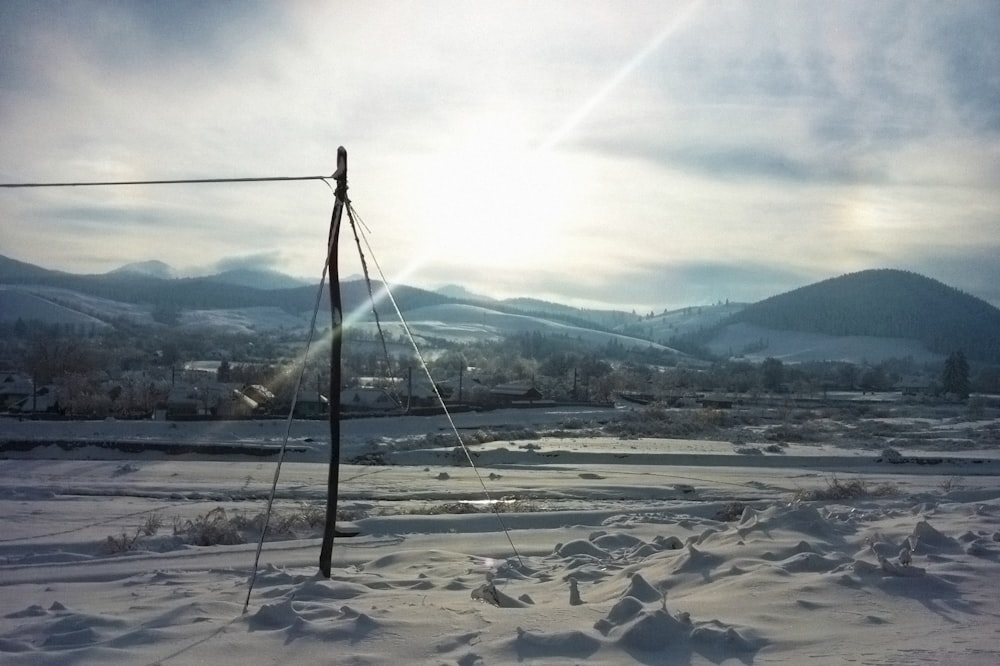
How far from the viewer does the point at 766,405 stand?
70.8 m

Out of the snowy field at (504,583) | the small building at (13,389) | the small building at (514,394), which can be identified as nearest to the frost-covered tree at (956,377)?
the small building at (514,394)

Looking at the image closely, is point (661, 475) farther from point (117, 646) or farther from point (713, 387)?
point (713, 387)

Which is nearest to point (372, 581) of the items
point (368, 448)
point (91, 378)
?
point (368, 448)

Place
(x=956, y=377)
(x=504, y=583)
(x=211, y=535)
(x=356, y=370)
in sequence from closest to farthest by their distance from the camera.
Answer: (x=504, y=583)
(x=211, y=535)
(x=956, y=377)
(x=356, y=370)

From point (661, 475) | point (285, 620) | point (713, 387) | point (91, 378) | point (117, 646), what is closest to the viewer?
point (117, 646)

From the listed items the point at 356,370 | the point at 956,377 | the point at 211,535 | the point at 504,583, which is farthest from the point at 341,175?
the point at 956,377

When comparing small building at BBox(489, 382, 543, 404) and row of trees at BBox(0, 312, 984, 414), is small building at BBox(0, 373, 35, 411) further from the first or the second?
small building at BBox(489, 382, 543, 404)

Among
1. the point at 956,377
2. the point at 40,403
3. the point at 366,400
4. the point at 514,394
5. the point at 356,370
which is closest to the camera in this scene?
the point at 40,403

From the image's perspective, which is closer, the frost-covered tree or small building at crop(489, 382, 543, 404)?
small building at crop(489, 382, 543, 404)

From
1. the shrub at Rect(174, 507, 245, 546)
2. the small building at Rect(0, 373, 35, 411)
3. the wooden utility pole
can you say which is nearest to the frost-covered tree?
the small building at Rect(0, 373, 35, 411)

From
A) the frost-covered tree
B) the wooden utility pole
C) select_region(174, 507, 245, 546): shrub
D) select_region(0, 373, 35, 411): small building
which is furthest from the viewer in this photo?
the frost-covered tree

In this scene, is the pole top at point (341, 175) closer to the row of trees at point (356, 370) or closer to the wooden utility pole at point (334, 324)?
the wooden utility pole at point (334, 324)

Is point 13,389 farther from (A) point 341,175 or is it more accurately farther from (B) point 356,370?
(A) point 341,175

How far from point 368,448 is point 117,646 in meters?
28.1
